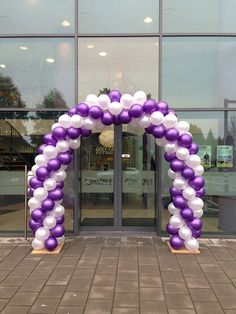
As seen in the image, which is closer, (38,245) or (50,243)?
(50,243)

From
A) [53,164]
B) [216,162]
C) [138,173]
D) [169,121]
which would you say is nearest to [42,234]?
[53,164]

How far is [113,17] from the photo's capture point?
9109 millimetres

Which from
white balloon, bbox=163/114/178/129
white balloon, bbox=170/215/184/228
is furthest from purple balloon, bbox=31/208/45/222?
white balloon, bbox=163/114/178/129

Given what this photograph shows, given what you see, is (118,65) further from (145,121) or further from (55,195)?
(55,195)

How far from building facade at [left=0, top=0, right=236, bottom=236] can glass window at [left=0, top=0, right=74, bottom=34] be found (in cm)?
2

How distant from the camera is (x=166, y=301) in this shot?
5.29 m

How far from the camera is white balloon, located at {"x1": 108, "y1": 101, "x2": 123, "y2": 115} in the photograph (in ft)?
24.0

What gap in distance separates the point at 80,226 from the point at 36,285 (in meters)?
3.33

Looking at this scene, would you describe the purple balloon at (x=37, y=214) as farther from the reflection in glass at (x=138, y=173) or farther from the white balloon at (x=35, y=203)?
the reflection in glass at (x=138, y=173)

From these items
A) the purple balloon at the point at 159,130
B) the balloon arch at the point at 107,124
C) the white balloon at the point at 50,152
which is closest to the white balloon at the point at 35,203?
the balloon arch at the point at 107,124

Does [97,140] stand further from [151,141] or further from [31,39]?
[31,39]

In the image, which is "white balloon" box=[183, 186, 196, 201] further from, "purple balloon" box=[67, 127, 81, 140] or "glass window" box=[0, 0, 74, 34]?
"glass window" box=[0, 0, 74, 34]

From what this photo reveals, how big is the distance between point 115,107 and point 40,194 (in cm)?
199

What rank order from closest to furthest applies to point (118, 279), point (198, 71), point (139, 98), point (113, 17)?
point (118, 279), point (139, 98), point (198, 71), point (113, 17)
